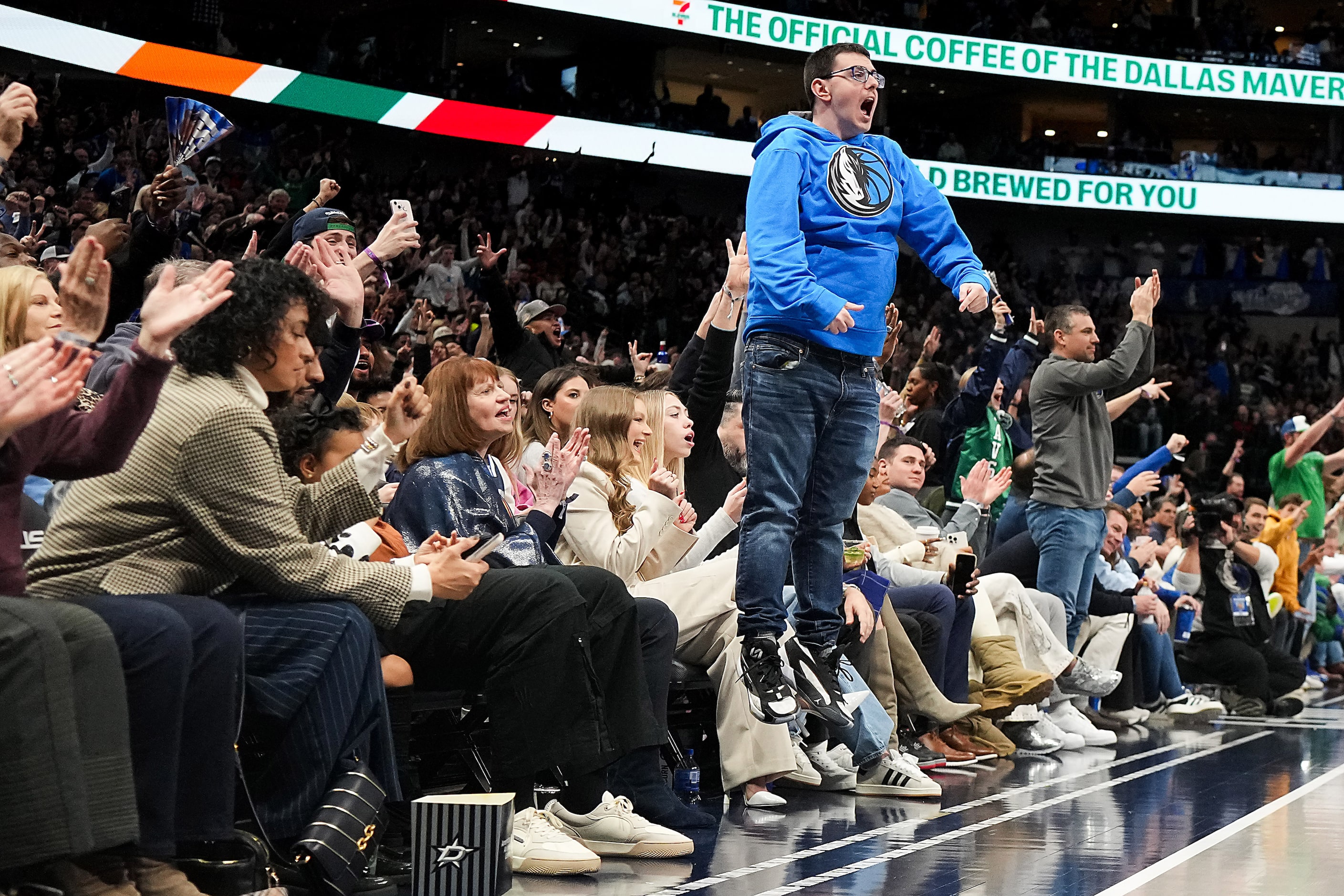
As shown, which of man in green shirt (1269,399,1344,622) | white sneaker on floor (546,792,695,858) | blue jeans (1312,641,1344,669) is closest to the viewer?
white sneaker on floor (546,792,695,858)

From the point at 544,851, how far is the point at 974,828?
1.64 meters

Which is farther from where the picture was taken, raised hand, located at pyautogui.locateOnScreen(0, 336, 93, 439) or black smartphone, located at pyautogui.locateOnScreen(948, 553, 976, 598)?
black smartphone, located at pyautogui.locateOnScreen(948, 553, 976, 598)

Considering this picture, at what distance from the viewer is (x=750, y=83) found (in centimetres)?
2855

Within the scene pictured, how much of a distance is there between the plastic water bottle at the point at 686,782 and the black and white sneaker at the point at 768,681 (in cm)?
121

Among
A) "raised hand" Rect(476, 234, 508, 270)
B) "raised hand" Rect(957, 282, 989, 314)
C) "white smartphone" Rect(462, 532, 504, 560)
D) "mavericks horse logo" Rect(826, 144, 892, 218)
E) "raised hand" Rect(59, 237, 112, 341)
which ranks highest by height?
"raised hand" Rect(476, 234, 508, 270)

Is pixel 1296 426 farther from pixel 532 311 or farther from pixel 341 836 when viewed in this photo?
pixel 341 836

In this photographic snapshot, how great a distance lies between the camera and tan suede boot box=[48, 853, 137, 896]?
282cm

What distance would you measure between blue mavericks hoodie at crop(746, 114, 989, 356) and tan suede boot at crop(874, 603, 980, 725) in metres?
2.19

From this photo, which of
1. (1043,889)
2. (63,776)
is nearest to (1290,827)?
(1043,889)

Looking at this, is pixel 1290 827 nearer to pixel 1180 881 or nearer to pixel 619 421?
pixel 1180 881

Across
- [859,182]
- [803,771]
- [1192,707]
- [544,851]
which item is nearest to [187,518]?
[544,851]

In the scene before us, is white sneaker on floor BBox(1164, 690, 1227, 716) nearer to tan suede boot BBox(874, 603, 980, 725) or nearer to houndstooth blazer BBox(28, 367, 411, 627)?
tan suede boot BBox(874, 603, 980, 725)

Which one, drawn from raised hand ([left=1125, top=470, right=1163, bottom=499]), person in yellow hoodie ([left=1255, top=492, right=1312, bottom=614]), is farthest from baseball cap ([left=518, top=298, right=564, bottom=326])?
person in yellow hoodie ([left=1255, top=492, right=1312, bottom=614])

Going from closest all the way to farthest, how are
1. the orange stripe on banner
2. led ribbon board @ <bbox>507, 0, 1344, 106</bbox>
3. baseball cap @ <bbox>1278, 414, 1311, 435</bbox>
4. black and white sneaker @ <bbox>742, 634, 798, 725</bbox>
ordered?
black and white sneaker @ <bbox>742, 634, 798, 725</bbox> < baseball cap @ <bbox>1278, 414, 1311, 435</bbox> < the orange stripe on banner < led ribbon board @ <bbox>507, 0, 1344, 106</bbox>
